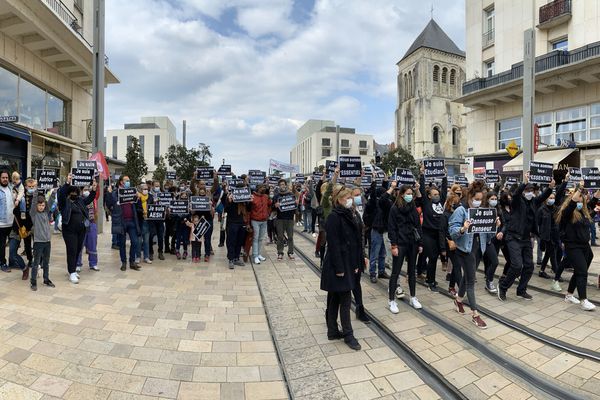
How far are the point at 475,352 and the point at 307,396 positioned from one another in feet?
7.11

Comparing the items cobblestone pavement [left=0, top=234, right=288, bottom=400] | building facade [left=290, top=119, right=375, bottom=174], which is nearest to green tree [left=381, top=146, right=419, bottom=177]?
cobblestone pavement [left=0, top=234, right=288, bottom=400]

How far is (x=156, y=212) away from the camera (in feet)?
28.2

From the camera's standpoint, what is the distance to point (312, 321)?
5.36 meters

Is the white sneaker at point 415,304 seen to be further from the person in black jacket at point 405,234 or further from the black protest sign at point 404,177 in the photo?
the black protest sign at point 404,177

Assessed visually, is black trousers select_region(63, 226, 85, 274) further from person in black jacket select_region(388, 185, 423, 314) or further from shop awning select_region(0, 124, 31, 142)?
shop awning select_region(0, 124, 31, 142)

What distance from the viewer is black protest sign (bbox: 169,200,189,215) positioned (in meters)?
9.09

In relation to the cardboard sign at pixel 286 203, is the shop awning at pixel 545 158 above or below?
above

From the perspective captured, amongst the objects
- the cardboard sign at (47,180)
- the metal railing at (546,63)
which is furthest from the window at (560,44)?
the cardboard sign at (47,180)

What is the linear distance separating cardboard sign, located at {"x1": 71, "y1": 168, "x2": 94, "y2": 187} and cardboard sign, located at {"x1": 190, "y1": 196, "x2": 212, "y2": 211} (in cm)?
219

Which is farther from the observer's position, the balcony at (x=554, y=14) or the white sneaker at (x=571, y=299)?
the balcony at (x=554, y=14)

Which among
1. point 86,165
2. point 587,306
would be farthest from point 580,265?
point 86,165

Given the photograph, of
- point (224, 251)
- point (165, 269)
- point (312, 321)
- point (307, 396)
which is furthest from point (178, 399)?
point (224, 251)

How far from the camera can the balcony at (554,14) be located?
68.1ft

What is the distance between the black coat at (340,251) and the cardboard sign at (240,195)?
4.19m
